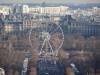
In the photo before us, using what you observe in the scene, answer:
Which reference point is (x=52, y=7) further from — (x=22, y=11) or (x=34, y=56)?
(x=34, y=56)

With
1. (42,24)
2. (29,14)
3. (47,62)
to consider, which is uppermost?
(29,14)

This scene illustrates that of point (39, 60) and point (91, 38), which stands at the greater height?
point (91, 38)

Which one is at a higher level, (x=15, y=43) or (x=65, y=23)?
(x=65, y=23)

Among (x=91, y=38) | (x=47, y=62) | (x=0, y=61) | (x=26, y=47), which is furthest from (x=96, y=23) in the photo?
(x=0, y=61)

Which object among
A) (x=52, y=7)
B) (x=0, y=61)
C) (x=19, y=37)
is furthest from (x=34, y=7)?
(x=0, y=61)

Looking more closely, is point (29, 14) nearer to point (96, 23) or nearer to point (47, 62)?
point (47, 62)

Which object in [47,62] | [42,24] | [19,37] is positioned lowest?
[47,62]
